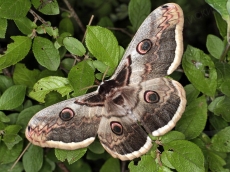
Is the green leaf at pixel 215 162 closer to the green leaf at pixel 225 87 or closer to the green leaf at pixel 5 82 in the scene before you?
the green leaf at pixel 225 87

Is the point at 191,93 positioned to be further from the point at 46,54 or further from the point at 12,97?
the point at 12,97

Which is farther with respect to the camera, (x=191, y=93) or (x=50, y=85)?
(x=191, y=93)

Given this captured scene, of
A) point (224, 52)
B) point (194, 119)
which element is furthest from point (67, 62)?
point (224, 52)

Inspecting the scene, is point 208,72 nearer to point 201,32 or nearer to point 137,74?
point 137,74

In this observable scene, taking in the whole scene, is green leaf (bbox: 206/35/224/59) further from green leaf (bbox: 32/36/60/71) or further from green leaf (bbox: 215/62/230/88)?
green leaf (bbox: 32/36/60/71)

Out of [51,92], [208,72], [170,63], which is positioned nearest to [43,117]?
[51,92]

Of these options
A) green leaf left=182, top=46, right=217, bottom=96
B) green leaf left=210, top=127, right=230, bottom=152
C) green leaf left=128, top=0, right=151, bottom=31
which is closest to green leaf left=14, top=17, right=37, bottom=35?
green leaf left=128, top=0, right=151, bottom=31

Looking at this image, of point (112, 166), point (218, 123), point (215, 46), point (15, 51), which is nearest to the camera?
point (15, 51)
